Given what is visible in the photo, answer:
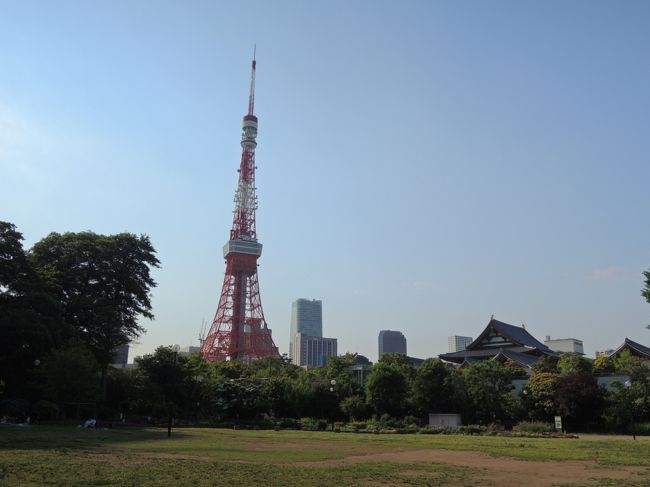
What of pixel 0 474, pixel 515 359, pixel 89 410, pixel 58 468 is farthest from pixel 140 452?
pixel 515 359

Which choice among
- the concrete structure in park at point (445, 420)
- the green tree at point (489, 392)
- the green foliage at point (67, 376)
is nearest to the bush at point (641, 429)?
the green tree at point (489, 392)

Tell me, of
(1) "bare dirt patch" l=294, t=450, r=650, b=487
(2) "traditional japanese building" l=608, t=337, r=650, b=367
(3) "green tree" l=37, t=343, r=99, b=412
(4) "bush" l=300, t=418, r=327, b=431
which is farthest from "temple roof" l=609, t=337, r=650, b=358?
(3) "green tree" l=37, t=343, r=99, b=412

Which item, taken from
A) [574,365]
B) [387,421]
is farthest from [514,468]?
[574,365]

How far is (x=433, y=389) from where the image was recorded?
4103cm

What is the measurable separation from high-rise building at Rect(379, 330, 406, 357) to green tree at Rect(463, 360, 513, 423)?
481ft

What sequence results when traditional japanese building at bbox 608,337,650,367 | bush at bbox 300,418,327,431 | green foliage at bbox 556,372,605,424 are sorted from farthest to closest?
traditional japanese building at bbox 608,337,650,367 → bush at bbox 300,418,327,431 → green foliage at bbox 556,372,605,424

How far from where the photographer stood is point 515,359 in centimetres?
5172

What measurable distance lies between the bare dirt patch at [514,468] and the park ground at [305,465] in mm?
23

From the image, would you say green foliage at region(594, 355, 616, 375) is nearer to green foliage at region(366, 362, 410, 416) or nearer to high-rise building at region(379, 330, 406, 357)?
green foliage at region(366, 362, 410, 416)

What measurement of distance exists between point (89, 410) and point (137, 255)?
13195 millimetres

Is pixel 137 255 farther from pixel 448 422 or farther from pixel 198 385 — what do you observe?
pixel 448 422

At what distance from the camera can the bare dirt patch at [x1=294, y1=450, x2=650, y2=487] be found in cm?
1275

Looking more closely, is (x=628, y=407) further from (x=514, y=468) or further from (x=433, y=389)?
(x=514, y=468)

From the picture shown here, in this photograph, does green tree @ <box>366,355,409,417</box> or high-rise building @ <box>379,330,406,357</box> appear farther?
high-rise building @ <box>379,330,406,357</box>
